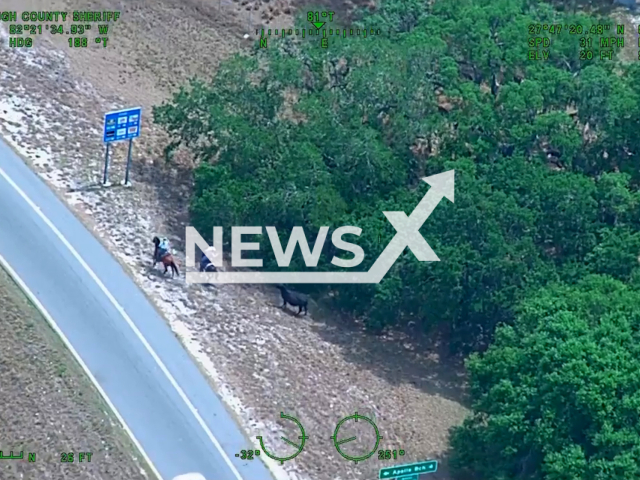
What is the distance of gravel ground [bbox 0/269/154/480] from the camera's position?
3120cm

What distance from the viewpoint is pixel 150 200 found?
4191 centimetres

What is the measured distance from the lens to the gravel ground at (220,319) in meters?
34.9

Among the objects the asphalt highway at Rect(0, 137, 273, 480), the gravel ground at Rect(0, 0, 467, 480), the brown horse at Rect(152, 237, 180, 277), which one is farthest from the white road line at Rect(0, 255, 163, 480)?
the brown horse at Rect(152, 237, 180, 277)

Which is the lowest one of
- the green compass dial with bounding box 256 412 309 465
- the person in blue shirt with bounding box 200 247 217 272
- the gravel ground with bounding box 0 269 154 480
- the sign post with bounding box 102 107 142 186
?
the green compass dial with bounding box 256 412 309 465

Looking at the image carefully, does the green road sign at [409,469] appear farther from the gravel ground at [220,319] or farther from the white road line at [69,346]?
the white road line at [69,346]

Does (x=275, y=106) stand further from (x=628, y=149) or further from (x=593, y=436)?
(x=593, y=436)

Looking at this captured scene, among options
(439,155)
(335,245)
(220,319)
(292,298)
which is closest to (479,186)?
(439,155)

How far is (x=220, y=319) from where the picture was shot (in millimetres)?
37281

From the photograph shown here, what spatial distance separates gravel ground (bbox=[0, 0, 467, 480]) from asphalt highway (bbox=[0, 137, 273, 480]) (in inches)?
23.3

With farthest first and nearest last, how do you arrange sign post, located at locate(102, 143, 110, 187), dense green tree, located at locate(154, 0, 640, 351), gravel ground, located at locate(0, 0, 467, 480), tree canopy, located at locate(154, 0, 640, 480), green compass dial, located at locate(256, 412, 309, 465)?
sign post, located at locate(102, 143, 110, 187), dense green tree, located at locate(154, 0, 640, 351), gravel ground, located at locate(0, 0, 467, 480), tree canopy, located at locate(154, 0, 640, 480), green compass dial, located at locate(256, 412, 309, 465)

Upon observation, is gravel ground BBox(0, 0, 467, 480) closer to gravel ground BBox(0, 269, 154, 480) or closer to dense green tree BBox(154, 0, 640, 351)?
dense green tree BBox(154, 0, 640, 351)

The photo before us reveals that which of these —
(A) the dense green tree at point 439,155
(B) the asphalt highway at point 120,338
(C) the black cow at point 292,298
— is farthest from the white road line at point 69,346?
(C) the black cow at point 292,298

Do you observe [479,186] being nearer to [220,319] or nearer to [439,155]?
[439,155]

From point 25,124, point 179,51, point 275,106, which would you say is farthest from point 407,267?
point 179,51
